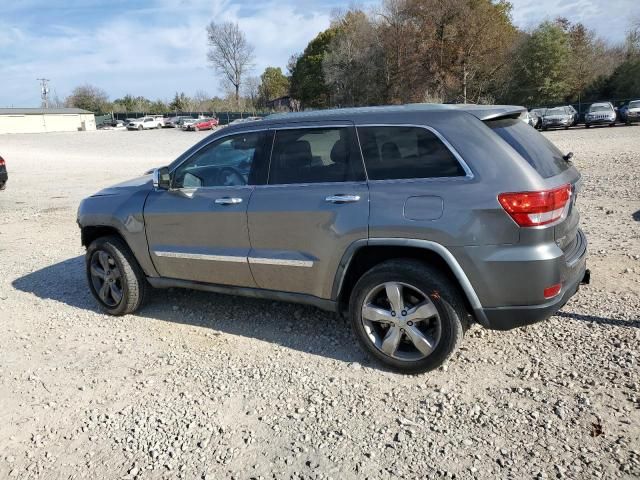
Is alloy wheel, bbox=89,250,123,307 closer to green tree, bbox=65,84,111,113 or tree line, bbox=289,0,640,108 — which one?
tree line, bbox=289,0,640,108

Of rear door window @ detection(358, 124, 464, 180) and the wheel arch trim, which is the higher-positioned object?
rear door window @ detection(358, 124, 464, 180)

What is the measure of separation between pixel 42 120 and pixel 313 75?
36.2 metres

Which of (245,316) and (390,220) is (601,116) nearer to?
(245,316)

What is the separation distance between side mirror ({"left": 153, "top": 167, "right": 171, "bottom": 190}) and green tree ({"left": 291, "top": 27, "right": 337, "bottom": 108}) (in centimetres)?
5559

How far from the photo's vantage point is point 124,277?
4.90 metres

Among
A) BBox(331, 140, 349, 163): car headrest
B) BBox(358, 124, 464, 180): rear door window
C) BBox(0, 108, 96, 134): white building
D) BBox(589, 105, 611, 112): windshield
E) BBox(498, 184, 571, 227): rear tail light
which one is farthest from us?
BBox(0, 108, 96, 134): white building

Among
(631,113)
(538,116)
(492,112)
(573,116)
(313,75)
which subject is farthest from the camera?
(313,75)

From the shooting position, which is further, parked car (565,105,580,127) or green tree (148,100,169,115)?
green tree (148,100,169,115)

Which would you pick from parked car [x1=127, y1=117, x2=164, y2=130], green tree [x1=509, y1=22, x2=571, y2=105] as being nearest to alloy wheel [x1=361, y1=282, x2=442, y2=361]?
green tree [x1=509, y1=22, x2=571, y2=105]

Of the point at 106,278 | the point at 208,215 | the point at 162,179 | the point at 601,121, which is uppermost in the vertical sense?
the point at 162,179

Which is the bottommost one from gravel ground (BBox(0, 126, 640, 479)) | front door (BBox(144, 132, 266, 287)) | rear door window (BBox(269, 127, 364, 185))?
gravel ground (BBox(0, 126, 640, 479))

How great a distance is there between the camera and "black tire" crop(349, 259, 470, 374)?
340 centimetres

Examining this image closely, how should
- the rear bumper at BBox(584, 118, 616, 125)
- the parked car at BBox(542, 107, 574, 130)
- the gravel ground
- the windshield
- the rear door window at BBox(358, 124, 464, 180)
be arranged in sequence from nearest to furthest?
the gravel ground < the rear door window at BBox(358, 124, 464, 180) < the rear bumper at BBox(584, 118, 616, 125) < the windshield < the parked car at BBox(542, 107, 574, 130)

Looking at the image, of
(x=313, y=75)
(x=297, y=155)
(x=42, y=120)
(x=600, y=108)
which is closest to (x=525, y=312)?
(x=297, y=155)
